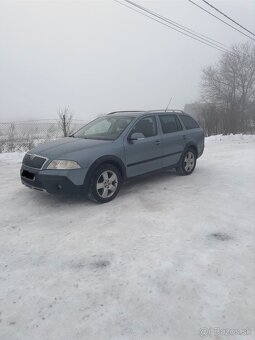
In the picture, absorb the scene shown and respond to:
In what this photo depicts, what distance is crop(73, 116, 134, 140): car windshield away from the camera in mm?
6059

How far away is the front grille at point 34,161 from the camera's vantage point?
Answer: 17.6 ft

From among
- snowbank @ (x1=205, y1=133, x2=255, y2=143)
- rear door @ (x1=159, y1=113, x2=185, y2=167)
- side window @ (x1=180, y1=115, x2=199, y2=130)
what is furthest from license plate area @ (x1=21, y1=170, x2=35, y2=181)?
snowbank @ (x1=205, y1=133, x2=255, y2=143)

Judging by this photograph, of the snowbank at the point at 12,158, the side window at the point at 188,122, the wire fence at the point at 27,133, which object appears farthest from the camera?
the wire fence at the point at 27,133

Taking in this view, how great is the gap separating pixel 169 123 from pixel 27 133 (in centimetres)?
757

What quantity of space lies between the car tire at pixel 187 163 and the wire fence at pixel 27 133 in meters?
6.75

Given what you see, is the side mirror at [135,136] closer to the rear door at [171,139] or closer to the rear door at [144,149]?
the rear door at [144,149]

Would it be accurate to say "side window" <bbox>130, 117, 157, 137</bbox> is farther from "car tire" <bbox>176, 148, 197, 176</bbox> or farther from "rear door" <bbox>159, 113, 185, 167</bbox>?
"car tire" <bbox>176, 148, 197, 176</bbox>

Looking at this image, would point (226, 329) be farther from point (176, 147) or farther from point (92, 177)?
point (176, 147)

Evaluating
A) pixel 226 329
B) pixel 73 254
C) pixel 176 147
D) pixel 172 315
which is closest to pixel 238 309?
pixel 226 329

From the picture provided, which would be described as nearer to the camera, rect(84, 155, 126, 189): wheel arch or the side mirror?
rect(84, 155, 126, 189): wheel arch

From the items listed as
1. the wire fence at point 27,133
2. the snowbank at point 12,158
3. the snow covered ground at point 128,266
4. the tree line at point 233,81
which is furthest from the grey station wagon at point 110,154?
the tree line at point 233,81

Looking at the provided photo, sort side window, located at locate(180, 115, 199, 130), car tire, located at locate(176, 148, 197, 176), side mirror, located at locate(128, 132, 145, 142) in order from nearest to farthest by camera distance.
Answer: side mirror, located at locate(128, 132, 145, 142), car tire, located at locate(176, 148, 197, 176), side window, located at locate(180, 115, 199, 130)

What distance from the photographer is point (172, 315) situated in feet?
9.00

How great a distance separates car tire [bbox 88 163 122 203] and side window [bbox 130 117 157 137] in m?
0.98
